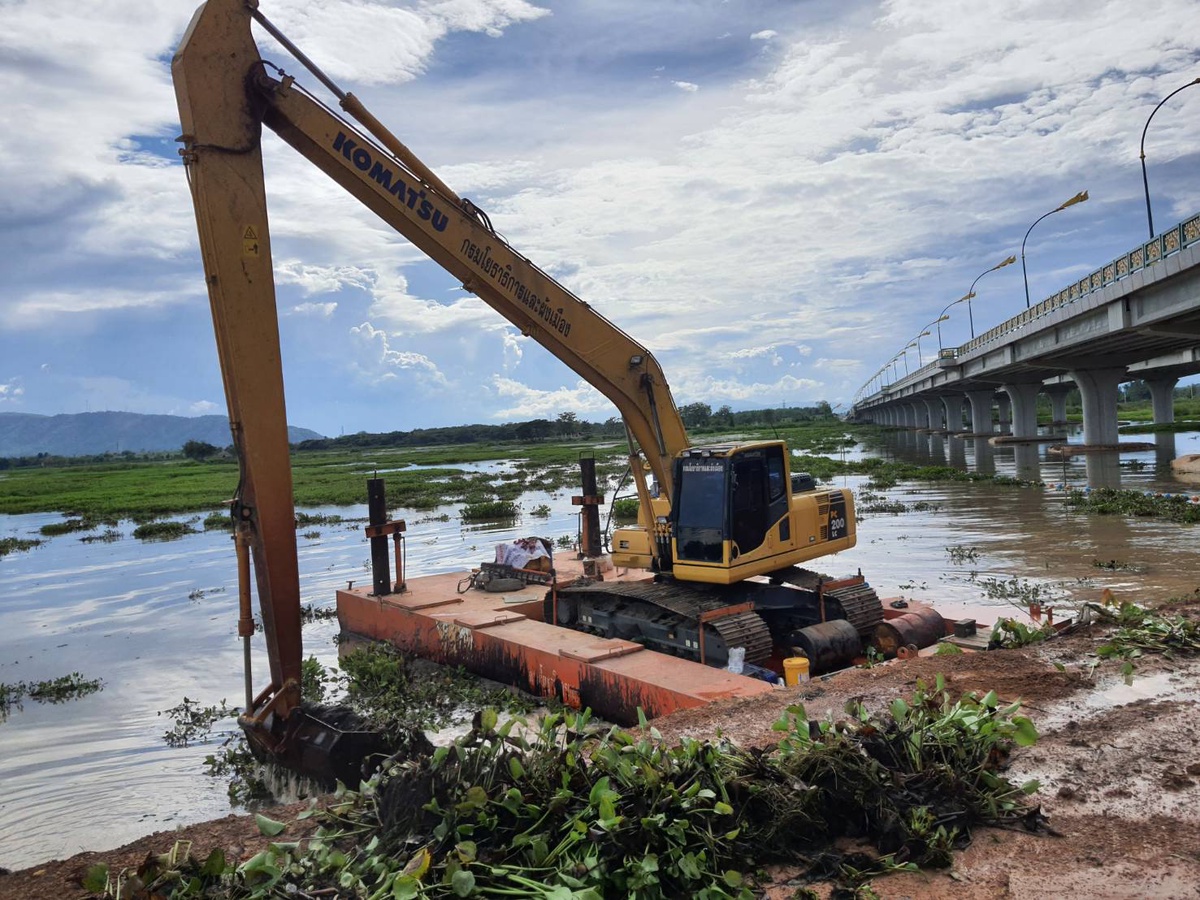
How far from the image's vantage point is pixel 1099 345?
37.5 meters

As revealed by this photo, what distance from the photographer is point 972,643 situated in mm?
9109

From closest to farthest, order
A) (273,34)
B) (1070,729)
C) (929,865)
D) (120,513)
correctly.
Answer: (929,865) < (1070,729) < (273,34) < (120,513)

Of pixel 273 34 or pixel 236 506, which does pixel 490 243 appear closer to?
pixel 273 34

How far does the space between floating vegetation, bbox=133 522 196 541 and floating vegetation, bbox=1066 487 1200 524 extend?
91.3 feet

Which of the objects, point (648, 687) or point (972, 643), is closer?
point (648, 687)

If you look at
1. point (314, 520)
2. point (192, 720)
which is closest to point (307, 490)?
point (314, 520)

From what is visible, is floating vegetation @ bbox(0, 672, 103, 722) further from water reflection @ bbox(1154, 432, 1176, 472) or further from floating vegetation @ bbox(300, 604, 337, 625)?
water reflection @ bbox(1154, 432, 1176, 472)

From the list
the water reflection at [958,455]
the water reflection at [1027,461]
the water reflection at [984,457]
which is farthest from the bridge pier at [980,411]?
the water reflection at [1027,461]

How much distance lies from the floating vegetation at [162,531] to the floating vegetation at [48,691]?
1724cm

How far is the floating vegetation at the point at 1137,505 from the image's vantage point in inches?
815

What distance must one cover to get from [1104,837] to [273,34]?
8.61 metres

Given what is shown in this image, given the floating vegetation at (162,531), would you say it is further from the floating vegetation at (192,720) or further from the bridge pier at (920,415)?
the bridge pier at (920,415)

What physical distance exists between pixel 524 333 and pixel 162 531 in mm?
23998

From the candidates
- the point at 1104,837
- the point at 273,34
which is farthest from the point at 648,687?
the point at 273,34
